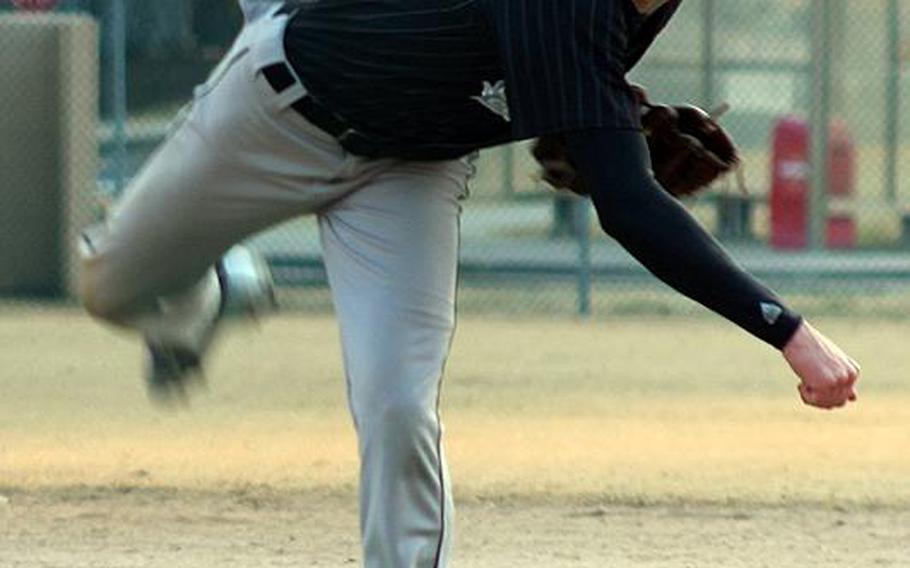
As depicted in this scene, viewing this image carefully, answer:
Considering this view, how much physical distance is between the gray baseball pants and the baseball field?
1.62 meters

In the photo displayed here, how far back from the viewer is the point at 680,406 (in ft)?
32.3

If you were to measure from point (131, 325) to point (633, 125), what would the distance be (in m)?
1.41

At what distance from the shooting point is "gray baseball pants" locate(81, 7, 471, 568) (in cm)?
488

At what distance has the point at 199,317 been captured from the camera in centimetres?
536

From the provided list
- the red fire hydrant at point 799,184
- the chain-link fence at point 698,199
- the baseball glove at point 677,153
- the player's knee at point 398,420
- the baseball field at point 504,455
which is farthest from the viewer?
the red fire hydrant at point 799,184

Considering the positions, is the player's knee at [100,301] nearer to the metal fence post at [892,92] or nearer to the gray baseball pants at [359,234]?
the gray baseball pants at [359,234]

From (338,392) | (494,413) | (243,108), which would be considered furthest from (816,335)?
(338,392)

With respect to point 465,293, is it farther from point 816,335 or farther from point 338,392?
point 816,335

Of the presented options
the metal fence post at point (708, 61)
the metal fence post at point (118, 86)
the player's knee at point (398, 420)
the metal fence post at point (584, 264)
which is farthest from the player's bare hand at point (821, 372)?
the metal fence post at point (708, 61)

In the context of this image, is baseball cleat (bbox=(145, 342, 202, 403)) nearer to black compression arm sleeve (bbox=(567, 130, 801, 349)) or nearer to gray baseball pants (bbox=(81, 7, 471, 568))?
gray baseball pants (bbox=(81, 7, 471, 568))

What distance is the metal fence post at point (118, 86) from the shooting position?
13.3 m

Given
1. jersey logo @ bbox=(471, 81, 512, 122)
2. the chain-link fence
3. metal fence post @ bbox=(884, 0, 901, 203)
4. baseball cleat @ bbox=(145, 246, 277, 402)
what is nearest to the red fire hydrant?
the chain-link fence

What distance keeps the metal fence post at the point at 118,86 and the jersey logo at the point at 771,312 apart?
368 inches

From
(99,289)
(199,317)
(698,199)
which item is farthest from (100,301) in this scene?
(698,199)
